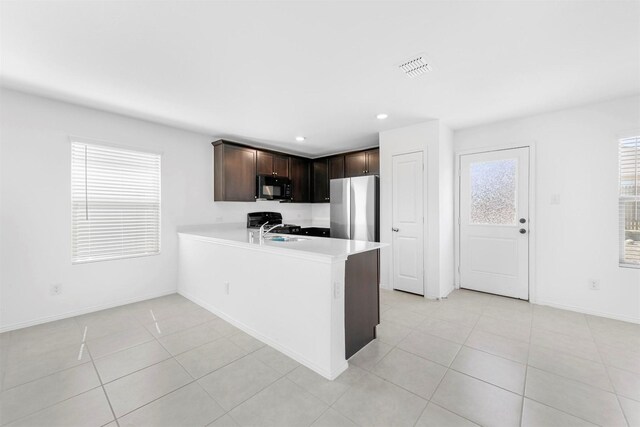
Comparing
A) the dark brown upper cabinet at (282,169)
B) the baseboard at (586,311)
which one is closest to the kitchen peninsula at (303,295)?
the dark brown upper cabinet at (282,169)

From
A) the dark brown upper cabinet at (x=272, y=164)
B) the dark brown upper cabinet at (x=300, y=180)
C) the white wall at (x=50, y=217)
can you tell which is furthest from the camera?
the dark brown upper cabinet at (x=300, y=180)

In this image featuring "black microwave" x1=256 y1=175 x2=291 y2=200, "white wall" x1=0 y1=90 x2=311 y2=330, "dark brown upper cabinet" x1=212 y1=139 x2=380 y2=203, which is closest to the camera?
"white wall" x1=0 y1=90 x2=311 y2=330

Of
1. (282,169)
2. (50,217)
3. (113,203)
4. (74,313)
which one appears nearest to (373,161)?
(282,169)

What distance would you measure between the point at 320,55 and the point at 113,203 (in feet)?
10.3

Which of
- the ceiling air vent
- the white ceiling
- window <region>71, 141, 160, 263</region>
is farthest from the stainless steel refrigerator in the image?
window <region>71, 141, 160, 263</region>

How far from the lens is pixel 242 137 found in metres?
4.43

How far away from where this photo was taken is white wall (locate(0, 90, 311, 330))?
8.91 feet

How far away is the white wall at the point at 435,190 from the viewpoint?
361 centimetres

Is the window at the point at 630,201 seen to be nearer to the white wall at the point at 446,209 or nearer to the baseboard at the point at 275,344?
the white wall at the point at 446,209

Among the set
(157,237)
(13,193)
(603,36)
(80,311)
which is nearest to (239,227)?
(157,237)

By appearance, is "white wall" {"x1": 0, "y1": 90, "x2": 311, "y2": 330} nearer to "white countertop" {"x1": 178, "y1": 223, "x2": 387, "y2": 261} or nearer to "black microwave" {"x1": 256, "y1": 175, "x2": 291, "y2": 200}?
"white countertop" {"x1": 178, "y1": 223, "x2": 387, "y2": 261}

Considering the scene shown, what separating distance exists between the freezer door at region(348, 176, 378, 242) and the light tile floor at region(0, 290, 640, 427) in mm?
1501

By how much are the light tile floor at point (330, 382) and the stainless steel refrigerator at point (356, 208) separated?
155cm

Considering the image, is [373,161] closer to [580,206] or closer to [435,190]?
[435,190]
